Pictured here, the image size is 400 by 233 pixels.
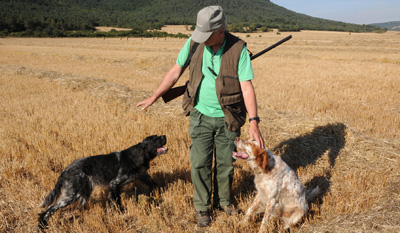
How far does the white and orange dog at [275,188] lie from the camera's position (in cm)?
306

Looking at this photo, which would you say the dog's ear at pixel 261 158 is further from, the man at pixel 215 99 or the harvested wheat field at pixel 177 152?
the harvested wheat field at pixel 177 152

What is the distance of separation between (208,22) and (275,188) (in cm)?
196

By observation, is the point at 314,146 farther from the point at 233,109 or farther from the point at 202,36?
the point at 202,36

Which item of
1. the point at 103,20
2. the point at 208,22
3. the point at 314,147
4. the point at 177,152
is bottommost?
the point at 177,152

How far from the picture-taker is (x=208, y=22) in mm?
2699

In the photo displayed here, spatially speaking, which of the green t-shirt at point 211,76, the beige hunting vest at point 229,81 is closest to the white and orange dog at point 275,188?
the beige hunting vest at point 229,81

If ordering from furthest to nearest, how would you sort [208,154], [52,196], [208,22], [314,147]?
[314,147] < [52,196] < [208,154] < [208,22]

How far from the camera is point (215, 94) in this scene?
3.09 meters

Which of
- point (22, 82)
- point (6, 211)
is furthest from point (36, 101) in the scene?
point (6, 211)

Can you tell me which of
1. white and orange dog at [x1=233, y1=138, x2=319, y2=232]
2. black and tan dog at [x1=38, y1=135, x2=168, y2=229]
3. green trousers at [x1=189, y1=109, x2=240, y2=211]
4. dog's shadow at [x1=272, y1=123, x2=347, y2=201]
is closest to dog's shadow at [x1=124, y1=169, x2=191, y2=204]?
black and tan dog at [x1=38, y1=135, x2=168, y2=229]

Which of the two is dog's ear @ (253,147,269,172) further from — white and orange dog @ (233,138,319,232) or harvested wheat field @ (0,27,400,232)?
harvested wheat field @ (0,27,400,232)

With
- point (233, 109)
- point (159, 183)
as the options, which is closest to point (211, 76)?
point (233, 109)

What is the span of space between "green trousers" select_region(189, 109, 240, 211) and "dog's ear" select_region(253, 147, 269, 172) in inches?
14.6

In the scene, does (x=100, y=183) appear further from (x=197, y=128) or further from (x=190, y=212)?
(x=197, y=128)
